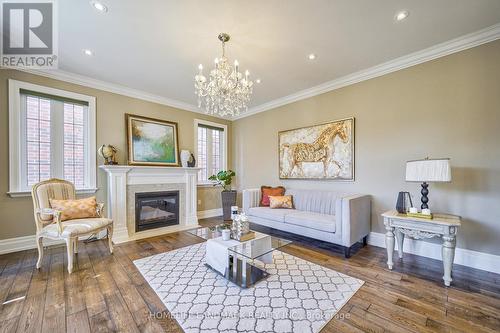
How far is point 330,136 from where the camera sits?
387 cm

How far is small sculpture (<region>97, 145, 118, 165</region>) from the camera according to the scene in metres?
3.65

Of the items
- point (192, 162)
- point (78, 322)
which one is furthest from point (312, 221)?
point (192, 162)

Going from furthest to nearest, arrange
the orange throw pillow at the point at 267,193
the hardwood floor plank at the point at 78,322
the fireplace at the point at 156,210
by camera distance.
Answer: the orange throw pillow at the point at 267,193 < the fireplace at the point at 156,210 < the hardwood floor plank at the point at 78,322

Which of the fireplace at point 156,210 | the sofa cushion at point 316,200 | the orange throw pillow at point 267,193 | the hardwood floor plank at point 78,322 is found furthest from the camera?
the orange throw pillow at point 267,193

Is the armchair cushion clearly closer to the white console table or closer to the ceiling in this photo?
the ceiling

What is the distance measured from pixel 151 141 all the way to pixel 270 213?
2914 mm

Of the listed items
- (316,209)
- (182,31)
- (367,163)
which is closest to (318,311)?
(316,209)

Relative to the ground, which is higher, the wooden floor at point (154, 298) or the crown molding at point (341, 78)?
the crown molding at point (341, 78)

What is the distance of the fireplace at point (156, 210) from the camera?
13.1 ft

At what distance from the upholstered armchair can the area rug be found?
2.70 feet

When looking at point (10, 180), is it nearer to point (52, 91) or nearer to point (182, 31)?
point (52, 91)

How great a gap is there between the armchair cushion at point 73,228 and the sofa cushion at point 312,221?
2.84 metres

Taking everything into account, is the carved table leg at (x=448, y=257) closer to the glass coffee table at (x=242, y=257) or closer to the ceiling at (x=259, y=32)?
the glass coffee table at (x=242, y=257)

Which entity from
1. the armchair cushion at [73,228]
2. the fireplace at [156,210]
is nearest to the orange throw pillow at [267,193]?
the fireplace at [156,210]
